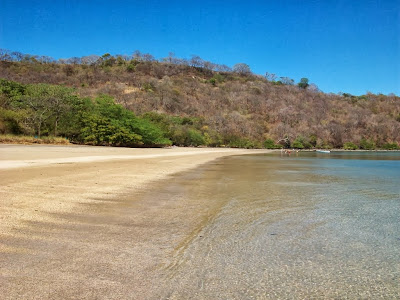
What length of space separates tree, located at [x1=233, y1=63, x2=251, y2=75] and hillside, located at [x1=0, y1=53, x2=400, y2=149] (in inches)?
499

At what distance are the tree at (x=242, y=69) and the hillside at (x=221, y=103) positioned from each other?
1268 centimetres

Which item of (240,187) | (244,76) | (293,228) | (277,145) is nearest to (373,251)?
(293,228)

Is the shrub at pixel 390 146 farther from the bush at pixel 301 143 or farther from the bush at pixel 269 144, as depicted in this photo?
the bush at pixel 269 144

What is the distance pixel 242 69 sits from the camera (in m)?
162

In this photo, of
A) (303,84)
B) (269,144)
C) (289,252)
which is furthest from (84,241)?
(303,84)

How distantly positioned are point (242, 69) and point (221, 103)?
6404 cm

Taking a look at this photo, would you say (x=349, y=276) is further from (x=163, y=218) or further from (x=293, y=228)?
(x=163, y=218)

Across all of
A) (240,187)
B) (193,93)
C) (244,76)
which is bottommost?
(240,187)

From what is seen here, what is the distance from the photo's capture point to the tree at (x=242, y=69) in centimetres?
16055

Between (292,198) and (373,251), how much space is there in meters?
3.81

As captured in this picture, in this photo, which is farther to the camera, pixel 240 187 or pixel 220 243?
pixel 240 187

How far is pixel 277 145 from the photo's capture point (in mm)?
81750

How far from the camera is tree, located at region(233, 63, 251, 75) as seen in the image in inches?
6321

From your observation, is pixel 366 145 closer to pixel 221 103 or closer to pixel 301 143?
pixel 301 143
